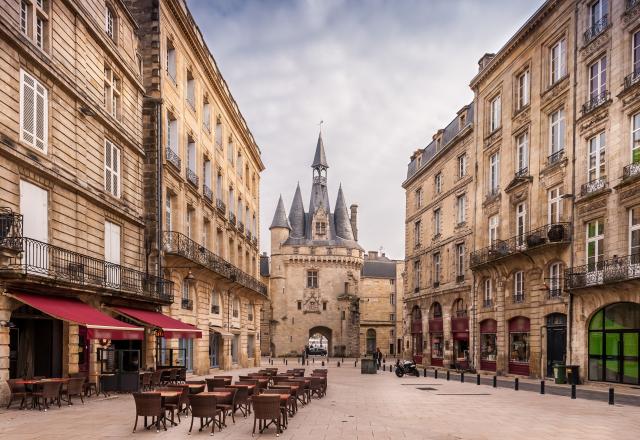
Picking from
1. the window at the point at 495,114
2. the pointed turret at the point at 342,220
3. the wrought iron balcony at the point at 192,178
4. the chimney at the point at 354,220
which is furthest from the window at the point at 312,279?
the wrought iron balcony at the point at 192,178

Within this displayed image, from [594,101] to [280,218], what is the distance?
56273mm

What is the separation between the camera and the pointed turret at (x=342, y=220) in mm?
81188

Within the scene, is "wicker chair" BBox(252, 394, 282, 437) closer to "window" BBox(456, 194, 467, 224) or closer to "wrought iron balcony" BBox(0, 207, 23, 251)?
"wrought iron balcony" BBox(0, 207, 23, 251)

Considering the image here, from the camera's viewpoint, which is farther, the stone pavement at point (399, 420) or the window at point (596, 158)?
the window at point (596, 158)

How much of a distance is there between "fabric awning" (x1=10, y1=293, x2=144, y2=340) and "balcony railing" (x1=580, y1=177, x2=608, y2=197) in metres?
18.0

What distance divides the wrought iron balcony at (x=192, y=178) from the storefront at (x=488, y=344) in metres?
17.2

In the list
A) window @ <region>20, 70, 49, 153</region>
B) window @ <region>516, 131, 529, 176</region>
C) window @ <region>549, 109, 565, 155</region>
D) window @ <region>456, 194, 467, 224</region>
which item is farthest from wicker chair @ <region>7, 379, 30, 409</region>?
window @ <region>456, 194, 467, 224</region>

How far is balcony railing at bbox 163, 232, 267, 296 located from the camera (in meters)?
25.9

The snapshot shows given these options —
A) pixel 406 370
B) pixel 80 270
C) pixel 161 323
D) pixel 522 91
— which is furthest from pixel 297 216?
pixel 80 270

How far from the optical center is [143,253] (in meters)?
24.7

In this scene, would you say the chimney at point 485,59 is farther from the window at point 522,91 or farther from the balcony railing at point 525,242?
the balcony railing at point 525,242

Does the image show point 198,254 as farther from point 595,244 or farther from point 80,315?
point 595,244

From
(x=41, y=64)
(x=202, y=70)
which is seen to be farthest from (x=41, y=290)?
(x=202, y=70)

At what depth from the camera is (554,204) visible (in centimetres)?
2886
